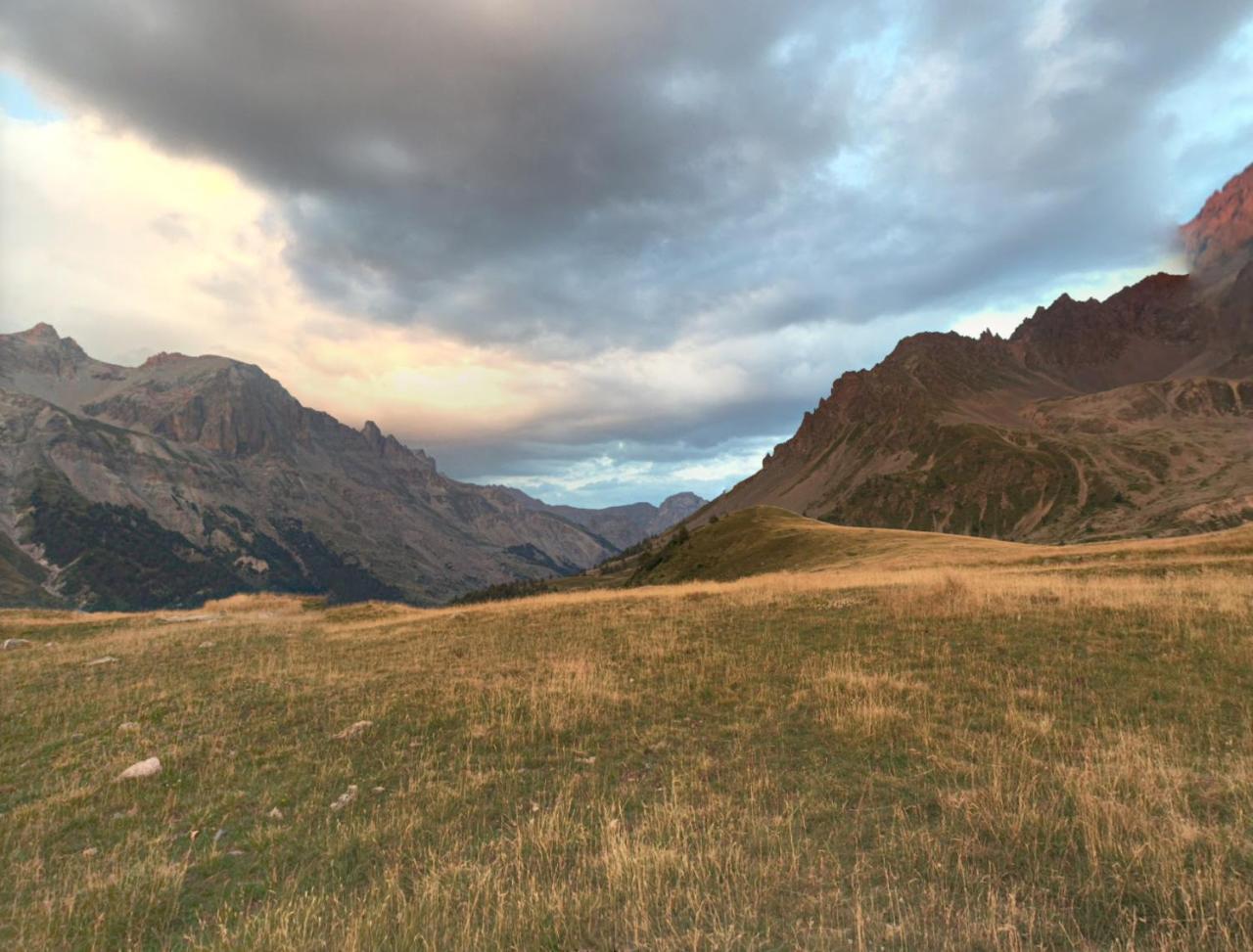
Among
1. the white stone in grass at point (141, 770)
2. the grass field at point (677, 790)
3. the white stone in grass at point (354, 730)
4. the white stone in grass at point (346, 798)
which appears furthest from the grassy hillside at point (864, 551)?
the white stone in grass at point (141, 770)

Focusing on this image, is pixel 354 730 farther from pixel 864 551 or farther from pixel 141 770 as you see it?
pixel 864 551

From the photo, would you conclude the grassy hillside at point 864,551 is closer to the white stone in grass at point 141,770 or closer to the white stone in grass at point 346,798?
the white stone in grass at point 346,798

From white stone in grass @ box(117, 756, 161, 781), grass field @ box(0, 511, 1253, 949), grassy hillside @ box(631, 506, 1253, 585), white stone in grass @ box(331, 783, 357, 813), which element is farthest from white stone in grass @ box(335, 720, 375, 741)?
grassy hillside @ box(631, 506, 1253, 585)

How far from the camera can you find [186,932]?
20.2 feet

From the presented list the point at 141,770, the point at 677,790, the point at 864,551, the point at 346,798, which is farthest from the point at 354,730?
the point at 864,551

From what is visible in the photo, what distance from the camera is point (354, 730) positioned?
472 inches

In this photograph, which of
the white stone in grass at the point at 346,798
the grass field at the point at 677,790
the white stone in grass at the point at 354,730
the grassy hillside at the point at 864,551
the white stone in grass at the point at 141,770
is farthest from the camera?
the grassy hillside at the point at 864,551

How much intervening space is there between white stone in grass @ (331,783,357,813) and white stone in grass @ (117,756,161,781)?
404cm

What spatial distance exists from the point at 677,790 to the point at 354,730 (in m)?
7.15

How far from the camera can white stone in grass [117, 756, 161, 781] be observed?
10.3 metres

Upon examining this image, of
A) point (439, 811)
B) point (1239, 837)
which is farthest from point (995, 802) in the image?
point (439, 811)

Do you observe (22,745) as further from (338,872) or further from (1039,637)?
(1039,637)

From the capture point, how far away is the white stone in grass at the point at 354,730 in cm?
1173

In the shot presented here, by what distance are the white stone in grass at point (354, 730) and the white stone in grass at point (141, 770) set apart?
9.48 ft
